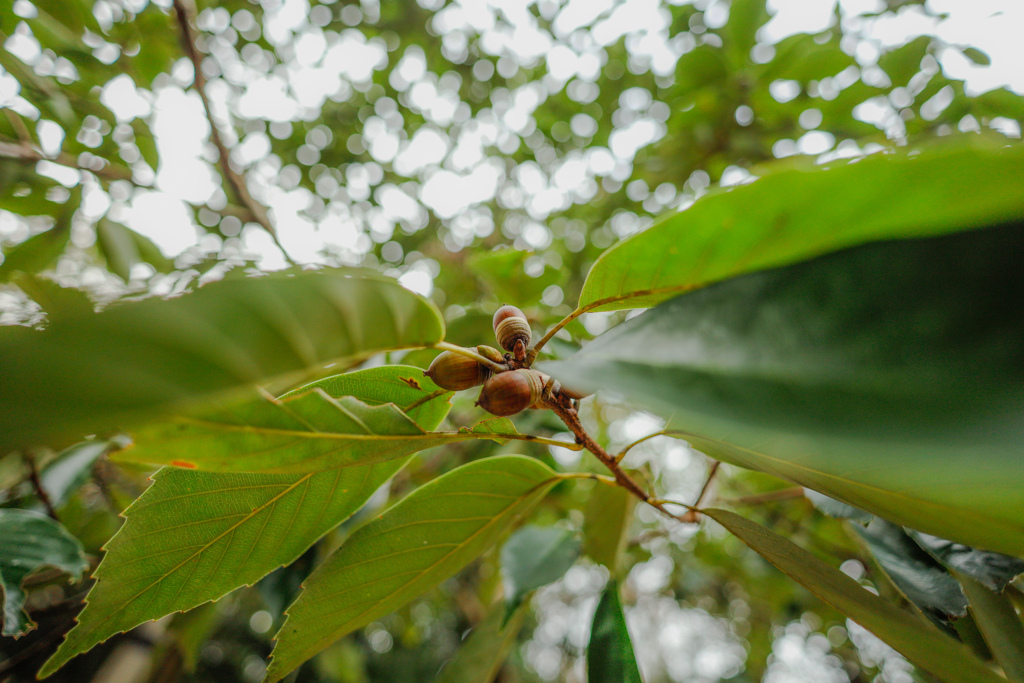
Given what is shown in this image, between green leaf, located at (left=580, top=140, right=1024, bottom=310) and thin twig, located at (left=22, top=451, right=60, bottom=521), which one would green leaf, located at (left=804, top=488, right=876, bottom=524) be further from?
thin twig, located at (left=22, top=451, right=60, bottom=521)

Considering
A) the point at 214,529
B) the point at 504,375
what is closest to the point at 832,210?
the point at 504,375

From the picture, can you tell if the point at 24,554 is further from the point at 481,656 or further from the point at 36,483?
the point at 481,656

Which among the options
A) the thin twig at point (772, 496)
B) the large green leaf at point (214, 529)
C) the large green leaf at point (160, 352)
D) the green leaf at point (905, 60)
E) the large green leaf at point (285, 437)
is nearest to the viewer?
the large green leaf at point (160, 352)

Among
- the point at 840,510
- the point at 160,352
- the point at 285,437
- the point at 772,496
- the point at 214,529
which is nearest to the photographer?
the point at 160,352

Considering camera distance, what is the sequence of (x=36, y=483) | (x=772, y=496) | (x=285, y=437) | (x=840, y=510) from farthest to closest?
(x=772, y=496) → (x=36, y=483) → (x=840, y=510) → (x=285, y=437)

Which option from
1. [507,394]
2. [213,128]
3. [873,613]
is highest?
[213,128]

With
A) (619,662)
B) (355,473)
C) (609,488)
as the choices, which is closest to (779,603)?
(609,488)

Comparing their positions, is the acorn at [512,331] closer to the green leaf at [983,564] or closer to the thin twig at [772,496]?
the green leaf at [983,564]

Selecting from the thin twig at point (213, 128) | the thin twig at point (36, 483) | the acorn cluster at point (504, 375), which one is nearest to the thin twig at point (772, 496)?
the acorn cluster at point (504, 375)
